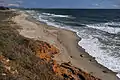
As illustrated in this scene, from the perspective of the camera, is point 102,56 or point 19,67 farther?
point 102,56

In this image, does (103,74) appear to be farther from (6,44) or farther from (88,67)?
(6,44)

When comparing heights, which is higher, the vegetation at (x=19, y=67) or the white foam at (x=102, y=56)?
the vegetation at (x=19, y=67)

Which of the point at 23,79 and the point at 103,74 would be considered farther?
the point at 103,74

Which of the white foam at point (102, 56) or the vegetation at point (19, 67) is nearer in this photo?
the vegetation at point (19, 67)

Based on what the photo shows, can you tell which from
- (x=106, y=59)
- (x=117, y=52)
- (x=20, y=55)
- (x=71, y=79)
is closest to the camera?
(x=20, y=55)

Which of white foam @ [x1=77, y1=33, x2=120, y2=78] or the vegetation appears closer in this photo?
the vegetation

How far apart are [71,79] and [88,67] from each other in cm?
725

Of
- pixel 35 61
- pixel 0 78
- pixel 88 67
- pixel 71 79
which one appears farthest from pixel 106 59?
pixel 0 78

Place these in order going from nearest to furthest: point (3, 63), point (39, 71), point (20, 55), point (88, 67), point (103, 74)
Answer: point (3, 63) < point (39, 71) < point (20, 55) < point (103, 74) < point (88, 67)

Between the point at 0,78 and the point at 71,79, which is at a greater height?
the point at 0,78

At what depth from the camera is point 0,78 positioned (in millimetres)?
8492

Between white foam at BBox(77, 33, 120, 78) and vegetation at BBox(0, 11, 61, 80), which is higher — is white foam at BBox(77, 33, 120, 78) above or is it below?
below

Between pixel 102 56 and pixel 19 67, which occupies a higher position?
pixel 19 67

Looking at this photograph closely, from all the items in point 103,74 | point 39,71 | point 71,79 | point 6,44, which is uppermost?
point 6,44
